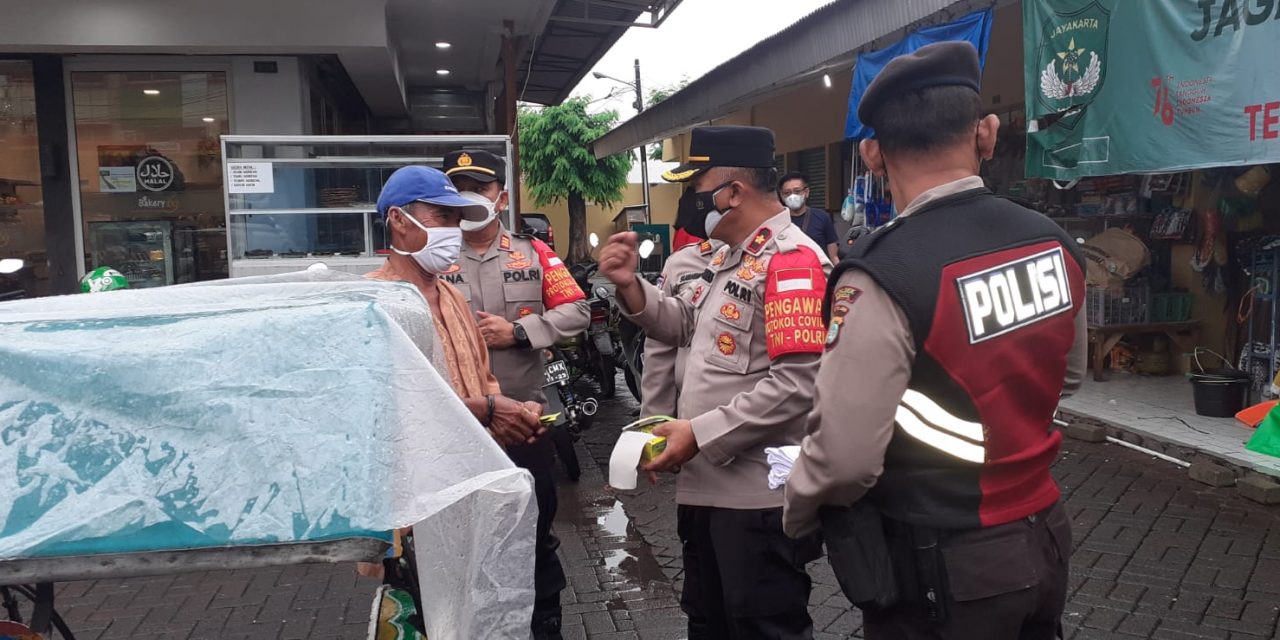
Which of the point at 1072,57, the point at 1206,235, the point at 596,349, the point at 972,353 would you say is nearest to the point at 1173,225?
the point at 1206,235

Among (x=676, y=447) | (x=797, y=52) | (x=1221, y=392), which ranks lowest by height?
(x=1221, y=392)

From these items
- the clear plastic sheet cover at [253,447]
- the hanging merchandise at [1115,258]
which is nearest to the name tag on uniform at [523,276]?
the clear plastic sheet cover at [253,447]

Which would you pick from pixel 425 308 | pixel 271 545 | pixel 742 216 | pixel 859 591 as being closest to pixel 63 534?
pixel 271 545

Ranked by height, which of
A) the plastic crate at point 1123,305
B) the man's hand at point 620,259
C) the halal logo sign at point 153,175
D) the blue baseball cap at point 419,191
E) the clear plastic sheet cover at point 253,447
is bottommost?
the plastic crate at point 1123,305

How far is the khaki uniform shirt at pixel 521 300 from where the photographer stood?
361 cm

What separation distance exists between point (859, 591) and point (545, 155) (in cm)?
2704

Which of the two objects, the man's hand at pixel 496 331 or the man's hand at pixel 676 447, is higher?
the man's hand at pixel 496 331

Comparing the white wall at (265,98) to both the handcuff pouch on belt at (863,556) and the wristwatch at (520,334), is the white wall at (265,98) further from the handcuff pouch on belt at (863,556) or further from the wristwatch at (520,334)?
the handcuff pouch on belt at (863,556)

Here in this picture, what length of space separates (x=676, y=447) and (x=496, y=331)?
1.14 meters

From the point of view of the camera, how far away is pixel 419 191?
3.05m

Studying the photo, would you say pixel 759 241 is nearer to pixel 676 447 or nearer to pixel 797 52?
pixel 676 447

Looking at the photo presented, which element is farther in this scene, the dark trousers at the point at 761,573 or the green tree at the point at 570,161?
the green tree at the point at 570,161

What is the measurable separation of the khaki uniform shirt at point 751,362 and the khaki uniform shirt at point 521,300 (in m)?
0.87

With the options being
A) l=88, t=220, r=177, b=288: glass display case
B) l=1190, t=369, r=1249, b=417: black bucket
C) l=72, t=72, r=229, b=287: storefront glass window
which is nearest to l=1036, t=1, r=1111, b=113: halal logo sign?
l=1190, t=369, r=1249, b=417: black bucket
